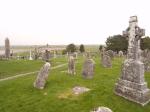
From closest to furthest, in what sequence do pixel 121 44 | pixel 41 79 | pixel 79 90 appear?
pixel 79 90
pixel 41 79
pixel 121 44

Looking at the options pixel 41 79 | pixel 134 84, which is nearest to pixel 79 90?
pixel 41 79

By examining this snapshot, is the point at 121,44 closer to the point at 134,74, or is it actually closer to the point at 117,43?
the point at 117,43

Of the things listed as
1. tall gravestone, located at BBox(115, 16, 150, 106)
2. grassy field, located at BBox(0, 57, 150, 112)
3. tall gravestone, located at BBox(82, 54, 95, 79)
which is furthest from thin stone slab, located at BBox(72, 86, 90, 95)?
tall gravestone, located at BBox(82, 54, 95, 79)

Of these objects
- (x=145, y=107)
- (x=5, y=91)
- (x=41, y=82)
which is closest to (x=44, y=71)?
(x=41, y=82)

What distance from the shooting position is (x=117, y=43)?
5812cm

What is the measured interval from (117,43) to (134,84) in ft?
153

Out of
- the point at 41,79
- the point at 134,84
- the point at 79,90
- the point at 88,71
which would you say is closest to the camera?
the point at 134,84

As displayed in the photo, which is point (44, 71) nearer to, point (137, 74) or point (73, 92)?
point (73, 92)

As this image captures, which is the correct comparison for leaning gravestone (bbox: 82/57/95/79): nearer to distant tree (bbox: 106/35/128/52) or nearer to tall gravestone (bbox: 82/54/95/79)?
tall gravestone (bbox: 82/54/95/79)

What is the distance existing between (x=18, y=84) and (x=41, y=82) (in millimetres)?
2566

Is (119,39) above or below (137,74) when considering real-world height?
above

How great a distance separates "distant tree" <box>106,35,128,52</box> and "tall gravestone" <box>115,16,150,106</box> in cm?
4374

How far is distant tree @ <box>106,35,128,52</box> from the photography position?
187 feet

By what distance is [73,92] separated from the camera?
13914 millimetres
